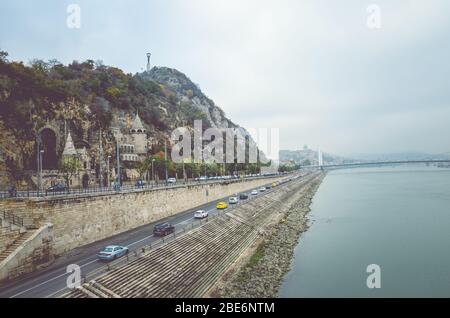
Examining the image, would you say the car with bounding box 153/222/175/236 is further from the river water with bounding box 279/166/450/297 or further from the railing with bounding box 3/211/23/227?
the river water with bounding box 279/166/450/297

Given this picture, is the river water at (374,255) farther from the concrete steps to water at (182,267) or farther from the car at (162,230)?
the car at (162,230)


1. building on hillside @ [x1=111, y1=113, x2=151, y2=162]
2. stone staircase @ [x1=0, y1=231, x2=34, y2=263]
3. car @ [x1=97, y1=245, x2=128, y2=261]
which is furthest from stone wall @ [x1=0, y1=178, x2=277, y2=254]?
building on hillside @ [x1=111, y1=113, x2=151, y2=162]

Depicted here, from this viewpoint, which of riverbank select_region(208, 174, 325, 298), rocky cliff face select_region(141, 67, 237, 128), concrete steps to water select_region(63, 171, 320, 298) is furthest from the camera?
rocky cliff face select_region(141, 67, 237, 128)

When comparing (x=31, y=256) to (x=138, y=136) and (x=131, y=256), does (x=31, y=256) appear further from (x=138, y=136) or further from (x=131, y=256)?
(x=138, y=136)

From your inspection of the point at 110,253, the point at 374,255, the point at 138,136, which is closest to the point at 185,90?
the point at 138,136

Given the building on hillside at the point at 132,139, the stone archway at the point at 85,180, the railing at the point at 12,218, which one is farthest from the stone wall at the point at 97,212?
the building on hillside at the point at 132,139

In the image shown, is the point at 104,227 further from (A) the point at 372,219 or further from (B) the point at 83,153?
(A) the point at 372,219
